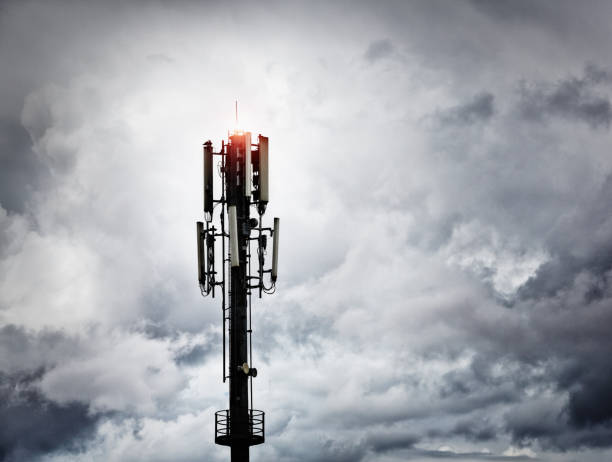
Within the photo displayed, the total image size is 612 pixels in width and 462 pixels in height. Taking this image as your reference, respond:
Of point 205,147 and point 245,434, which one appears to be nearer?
point 245,434

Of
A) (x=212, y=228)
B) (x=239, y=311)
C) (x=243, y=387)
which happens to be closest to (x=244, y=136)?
(x=212, y=228)

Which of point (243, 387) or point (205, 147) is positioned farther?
point (205, 147)

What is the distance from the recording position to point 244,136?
59.7 metres

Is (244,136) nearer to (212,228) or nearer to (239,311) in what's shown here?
(212,228)

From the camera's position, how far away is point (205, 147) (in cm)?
6000

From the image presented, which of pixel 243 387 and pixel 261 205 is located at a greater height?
pixel 261 205

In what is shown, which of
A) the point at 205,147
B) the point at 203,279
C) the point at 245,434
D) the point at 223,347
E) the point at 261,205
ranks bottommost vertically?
the point at 245,434

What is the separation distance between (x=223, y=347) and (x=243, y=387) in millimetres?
2847

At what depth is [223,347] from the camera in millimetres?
56938

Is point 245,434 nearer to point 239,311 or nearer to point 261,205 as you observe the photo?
point 239,311

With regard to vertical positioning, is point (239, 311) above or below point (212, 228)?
below

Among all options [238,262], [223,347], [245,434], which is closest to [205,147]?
[238,262]

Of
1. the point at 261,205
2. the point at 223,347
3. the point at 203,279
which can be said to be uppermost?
the point at 261,205

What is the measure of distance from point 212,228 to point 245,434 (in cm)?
1352
